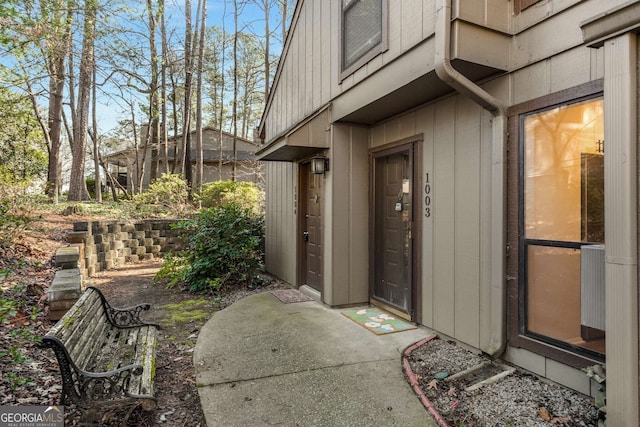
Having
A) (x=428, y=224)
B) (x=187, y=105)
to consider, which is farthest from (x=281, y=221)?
(x=187, y=105)

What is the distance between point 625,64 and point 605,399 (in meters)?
1.86

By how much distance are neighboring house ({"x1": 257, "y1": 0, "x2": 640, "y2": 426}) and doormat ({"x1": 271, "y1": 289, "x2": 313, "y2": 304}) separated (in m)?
0.66

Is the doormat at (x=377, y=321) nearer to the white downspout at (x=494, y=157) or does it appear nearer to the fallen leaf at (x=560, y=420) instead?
the white downspout at (x=494, y=157)

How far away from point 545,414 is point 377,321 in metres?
2.01

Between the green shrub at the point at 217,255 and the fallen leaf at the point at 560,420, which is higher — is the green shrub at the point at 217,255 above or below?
above

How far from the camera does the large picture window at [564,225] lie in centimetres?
238

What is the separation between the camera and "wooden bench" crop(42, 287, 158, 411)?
2164 millimetres

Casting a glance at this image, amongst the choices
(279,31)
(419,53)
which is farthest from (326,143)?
(279,31)

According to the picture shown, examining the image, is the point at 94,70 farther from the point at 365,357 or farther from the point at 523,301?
the point at 523,301

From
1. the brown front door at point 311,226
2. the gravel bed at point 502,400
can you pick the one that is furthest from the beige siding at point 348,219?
the gravel bed at point 502,400

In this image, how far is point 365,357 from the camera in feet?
10.5

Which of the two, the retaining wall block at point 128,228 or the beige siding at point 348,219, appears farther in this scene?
the retaining wall block at point 128,228

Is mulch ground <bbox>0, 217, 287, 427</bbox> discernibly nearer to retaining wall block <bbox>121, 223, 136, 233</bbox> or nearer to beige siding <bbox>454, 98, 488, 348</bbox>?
retaining wall block <bbox>121, 223, 136, 233</bbox>

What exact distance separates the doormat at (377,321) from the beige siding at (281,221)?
194cm
